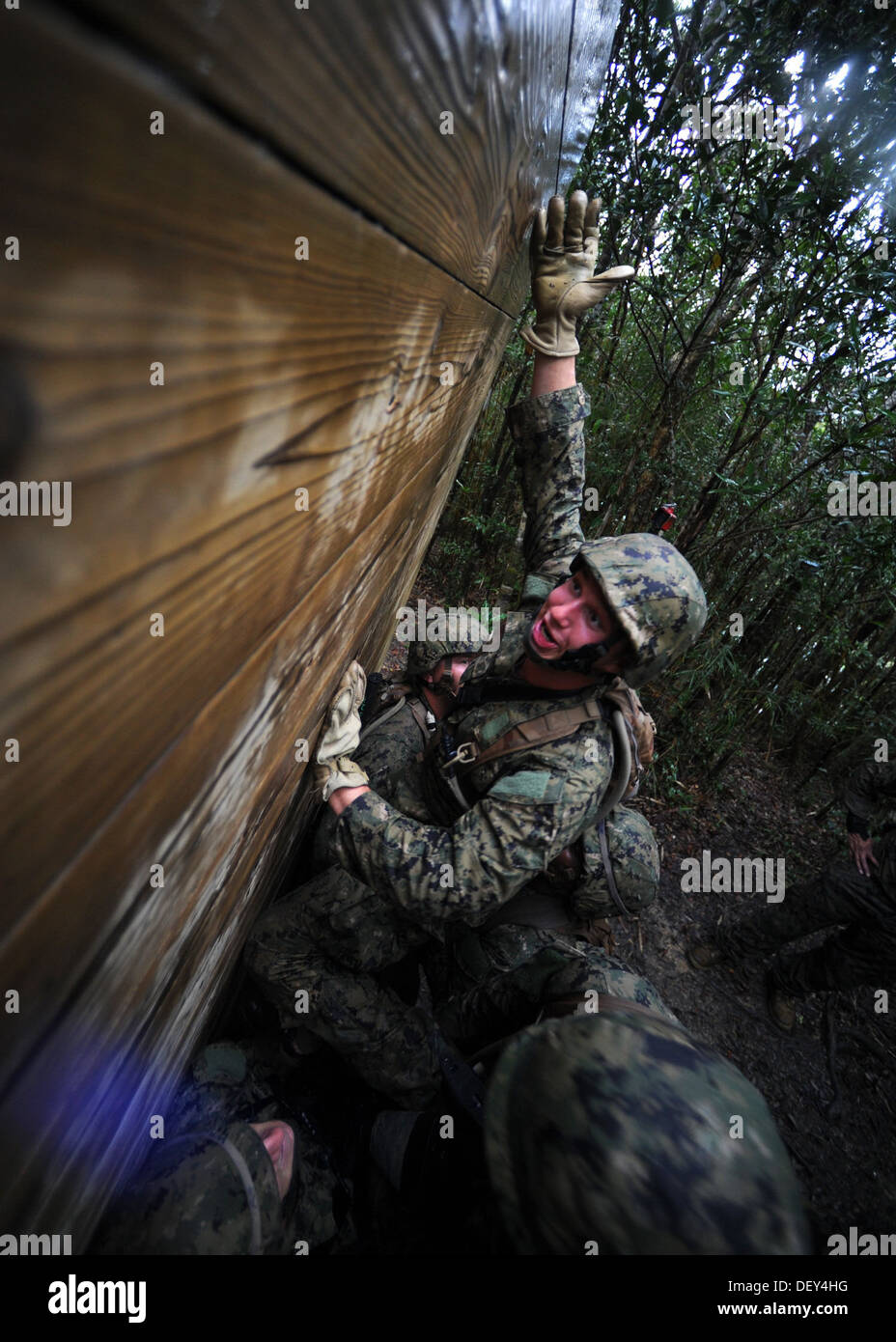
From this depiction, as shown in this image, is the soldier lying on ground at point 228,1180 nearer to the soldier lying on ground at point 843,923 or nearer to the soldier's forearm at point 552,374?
the soldier's forearm at point 552,374

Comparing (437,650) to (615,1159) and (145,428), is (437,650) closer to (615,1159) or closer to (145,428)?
Result: (615,1159)

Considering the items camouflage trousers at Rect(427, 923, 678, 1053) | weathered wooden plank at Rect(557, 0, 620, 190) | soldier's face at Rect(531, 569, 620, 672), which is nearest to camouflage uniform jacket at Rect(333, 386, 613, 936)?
soldier's face at Rect(531, 569, 620, 672)

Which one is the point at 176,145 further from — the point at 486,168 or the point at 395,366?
the point at 486,168

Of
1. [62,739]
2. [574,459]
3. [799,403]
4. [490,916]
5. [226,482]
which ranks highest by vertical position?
[799,403]

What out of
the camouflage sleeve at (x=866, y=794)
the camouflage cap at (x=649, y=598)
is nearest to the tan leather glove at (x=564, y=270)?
the camouflage cap at (x=649, y=598)

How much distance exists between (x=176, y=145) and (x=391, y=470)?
74 centimetres

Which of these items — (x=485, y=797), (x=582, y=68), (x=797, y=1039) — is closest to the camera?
(x=582, y=68)

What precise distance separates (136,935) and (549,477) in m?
2.62

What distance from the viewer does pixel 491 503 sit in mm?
6496

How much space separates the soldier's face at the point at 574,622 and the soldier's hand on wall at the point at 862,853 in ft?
10.7

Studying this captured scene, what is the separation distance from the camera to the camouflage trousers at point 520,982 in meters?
2.02

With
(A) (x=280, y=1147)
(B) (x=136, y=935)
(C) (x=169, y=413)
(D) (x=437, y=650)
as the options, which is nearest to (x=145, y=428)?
(C) (x=169, y=413)

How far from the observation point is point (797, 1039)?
425 centimetres
